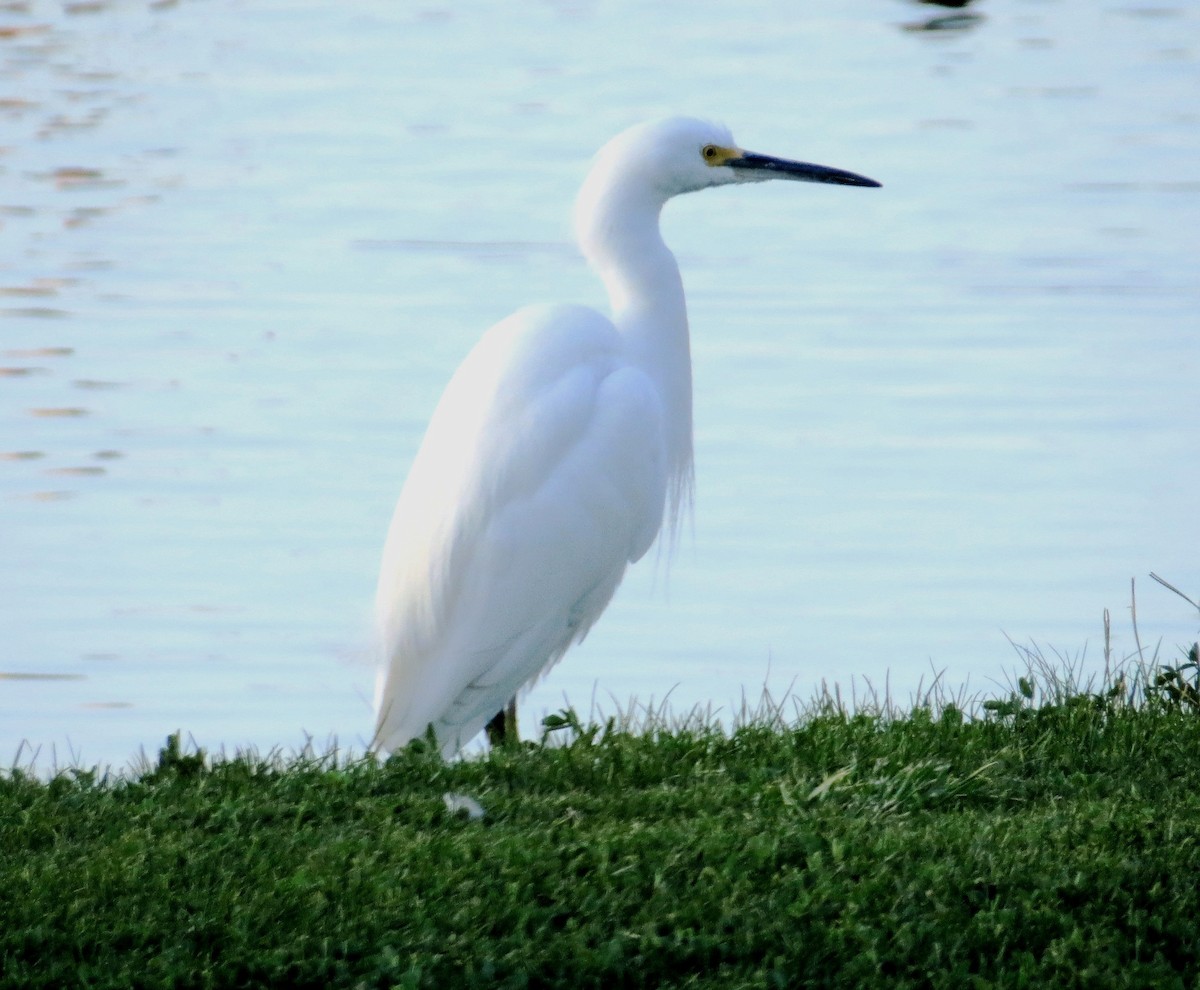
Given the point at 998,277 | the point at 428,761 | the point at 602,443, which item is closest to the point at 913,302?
the point at 998,277

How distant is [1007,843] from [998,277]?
10.6 meters

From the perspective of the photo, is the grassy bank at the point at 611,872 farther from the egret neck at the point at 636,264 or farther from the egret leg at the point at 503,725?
the egret neck at the point at 636,264

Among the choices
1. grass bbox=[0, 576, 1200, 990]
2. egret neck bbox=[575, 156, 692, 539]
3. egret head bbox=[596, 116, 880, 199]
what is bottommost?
grass bbox=[0, 576, 1200, 990]

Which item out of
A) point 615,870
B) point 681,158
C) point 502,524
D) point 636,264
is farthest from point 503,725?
point 615,870

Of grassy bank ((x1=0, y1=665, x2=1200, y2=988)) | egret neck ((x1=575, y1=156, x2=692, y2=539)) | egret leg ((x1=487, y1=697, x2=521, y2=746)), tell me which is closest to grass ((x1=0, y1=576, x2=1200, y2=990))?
grassy bank ((x1=0, y1=665, x2=1200, y2=988))

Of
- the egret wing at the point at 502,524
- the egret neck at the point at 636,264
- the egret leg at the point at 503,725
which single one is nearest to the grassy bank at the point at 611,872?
the egret wing at the point at 502,524

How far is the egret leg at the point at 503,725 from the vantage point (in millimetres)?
6160

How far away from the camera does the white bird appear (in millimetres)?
5891

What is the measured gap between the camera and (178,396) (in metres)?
11.9

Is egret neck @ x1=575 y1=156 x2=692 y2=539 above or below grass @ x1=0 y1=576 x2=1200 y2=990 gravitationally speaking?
above

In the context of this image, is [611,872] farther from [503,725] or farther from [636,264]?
[636,264]

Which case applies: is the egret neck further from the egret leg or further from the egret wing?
the egret leg

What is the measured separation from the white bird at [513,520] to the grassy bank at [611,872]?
777 millimetres

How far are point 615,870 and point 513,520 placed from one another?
6.04 feet
